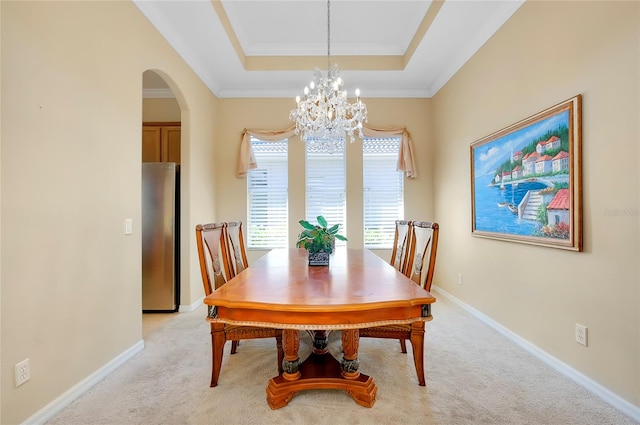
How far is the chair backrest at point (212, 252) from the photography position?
1.80 metres

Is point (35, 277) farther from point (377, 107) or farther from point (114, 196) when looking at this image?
point (377, 107)

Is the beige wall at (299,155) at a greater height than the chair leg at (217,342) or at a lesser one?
greater

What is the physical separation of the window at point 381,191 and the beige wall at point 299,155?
0.37 ft

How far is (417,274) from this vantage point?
2.01m

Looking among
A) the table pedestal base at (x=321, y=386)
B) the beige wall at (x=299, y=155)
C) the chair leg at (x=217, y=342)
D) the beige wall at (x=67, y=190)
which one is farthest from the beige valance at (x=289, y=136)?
the table pedestal base at (x=321, y=386)

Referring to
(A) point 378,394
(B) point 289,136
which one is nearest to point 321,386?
(A) point 378,394

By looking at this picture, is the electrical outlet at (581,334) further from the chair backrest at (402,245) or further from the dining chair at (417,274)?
the chair backrest at (402,245)

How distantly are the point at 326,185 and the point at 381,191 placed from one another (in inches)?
32.9

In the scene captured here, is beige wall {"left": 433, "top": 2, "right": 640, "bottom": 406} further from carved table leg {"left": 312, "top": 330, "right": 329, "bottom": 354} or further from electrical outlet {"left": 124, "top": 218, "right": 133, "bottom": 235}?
electrical outlet {"left": 124, "top": 218, "right": 133, "bottom": 235}

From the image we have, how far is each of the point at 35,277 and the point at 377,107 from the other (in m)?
4.13

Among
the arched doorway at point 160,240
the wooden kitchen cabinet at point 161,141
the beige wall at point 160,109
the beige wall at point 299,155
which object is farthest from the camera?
the beige wall at point 299,155

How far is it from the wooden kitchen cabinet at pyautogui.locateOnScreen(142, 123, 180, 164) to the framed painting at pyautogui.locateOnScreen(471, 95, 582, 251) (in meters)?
3.70

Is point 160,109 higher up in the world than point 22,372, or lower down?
higher up

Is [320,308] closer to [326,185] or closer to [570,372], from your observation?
[570,372]
